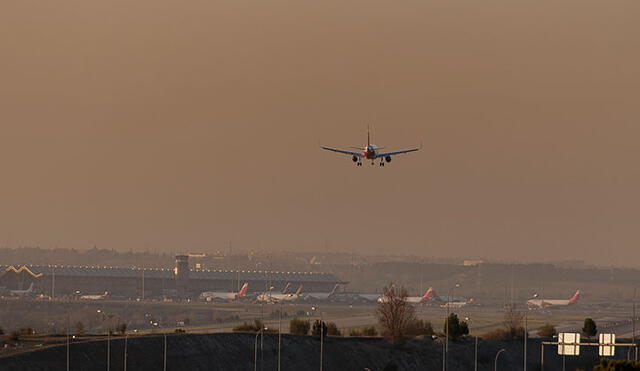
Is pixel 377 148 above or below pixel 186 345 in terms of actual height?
above

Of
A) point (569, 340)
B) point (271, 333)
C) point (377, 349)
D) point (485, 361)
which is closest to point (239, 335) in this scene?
point (271, 333)

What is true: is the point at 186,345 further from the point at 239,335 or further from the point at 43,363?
the point at 43,363

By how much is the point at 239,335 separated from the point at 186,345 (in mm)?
12493

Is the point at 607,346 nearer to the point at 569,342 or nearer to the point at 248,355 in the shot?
the point at 569,342

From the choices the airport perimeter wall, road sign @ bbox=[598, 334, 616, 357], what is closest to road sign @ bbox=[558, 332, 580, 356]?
road sign @ bbox=[598, 334, 616, 357]

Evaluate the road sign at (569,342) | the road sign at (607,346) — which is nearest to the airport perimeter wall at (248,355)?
the road sign at (569,342)

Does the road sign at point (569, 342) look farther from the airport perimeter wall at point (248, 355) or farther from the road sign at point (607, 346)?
the airport perimeter wall at point (248, 355)

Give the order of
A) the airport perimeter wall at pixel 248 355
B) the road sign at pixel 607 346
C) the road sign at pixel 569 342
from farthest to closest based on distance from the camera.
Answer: the airport perimeter wall at pixel 248 355, the road sign at pixel 569 342, the road sign at pixel 607 346

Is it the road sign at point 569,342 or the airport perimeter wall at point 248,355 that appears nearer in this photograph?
the road sign at point 569,342

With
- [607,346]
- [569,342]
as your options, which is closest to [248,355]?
[569,342]

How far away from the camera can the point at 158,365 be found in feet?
531

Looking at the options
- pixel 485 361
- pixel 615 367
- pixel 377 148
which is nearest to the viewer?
pixel 615 367

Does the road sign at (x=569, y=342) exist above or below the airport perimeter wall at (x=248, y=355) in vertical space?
above

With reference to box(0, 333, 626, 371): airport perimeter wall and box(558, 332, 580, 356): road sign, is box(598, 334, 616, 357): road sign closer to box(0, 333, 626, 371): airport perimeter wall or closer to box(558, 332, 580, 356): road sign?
box(558, 332, 580, 356): road sign
